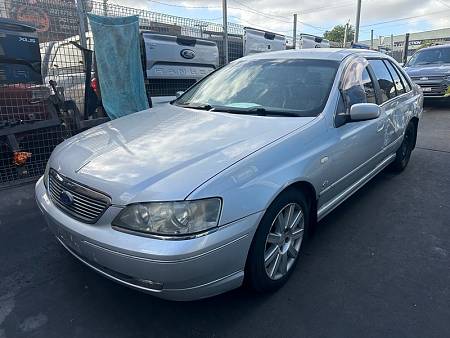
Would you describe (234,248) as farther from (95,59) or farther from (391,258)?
(95,59)

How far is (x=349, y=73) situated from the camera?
3.35 meters

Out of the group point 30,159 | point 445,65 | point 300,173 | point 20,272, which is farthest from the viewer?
point 445,65

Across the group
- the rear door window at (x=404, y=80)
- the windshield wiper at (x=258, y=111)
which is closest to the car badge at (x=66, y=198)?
the windshield wiper at (x=258, y=111)

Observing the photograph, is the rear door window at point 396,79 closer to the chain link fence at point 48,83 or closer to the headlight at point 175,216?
the chain link fence at point 48,83

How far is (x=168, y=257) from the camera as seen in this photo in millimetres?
1843

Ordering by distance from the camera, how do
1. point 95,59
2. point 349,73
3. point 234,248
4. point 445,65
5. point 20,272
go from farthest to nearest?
point 445,65 < point 95,59 < point 349,73 < point 20,272 < point 234,248

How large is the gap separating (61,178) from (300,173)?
62.1 inches

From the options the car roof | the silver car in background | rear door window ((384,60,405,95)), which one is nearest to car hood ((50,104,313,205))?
the silver car in background

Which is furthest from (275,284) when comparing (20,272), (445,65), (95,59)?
(445,65)

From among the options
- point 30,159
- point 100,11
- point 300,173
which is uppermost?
point 100,11

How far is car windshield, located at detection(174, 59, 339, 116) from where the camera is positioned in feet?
9.79

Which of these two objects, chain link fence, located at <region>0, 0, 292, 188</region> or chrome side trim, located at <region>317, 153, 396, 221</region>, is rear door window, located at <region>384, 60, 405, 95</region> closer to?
chrome side trim, located at <region>317, 153, 396, 221</region>

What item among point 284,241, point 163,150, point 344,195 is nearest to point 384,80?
point 344,195

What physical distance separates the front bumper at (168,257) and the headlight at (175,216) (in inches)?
2.1
